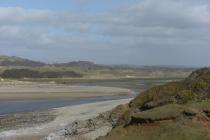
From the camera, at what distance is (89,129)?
26781mm

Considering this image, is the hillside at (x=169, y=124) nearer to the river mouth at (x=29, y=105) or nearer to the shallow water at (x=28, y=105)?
the river mouth at (x=29, y=105)

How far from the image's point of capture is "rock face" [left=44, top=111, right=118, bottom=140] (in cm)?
2557

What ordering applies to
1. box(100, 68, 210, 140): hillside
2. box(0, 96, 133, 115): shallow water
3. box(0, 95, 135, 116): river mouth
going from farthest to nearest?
box(0, 96, 133, 115): shallow water, box(0, 95, 135, 116): river mouth, box(100, 68, 210, 140): hillside

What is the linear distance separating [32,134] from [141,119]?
15.5 m

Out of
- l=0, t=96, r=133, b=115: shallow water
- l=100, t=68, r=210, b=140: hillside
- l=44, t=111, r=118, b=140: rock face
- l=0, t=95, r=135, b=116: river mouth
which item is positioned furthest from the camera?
l=0, t=96, r=133, b=115: shallow water

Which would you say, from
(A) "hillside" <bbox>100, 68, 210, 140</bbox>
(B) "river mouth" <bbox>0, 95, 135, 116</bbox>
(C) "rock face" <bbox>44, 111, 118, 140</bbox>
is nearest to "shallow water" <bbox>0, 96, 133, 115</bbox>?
(B) "river mouth" <bbox>0, 95, 135, 116</bbox>

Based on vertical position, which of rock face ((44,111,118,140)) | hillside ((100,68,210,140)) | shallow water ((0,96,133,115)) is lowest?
shallow water ((0,96,133,115))

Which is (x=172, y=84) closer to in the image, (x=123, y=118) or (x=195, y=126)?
(x=123, y=118)

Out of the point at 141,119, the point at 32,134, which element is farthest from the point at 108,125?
the point at 141,119

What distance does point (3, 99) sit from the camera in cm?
7450

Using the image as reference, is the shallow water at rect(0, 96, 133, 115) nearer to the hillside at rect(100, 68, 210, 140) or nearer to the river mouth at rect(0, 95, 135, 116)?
the river mouth at rect(0, 95, 135, 116)

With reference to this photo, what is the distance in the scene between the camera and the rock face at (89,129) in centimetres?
2557

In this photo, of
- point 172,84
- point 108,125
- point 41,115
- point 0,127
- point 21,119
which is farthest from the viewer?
point 41,115

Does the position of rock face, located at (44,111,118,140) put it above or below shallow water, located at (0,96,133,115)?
above
